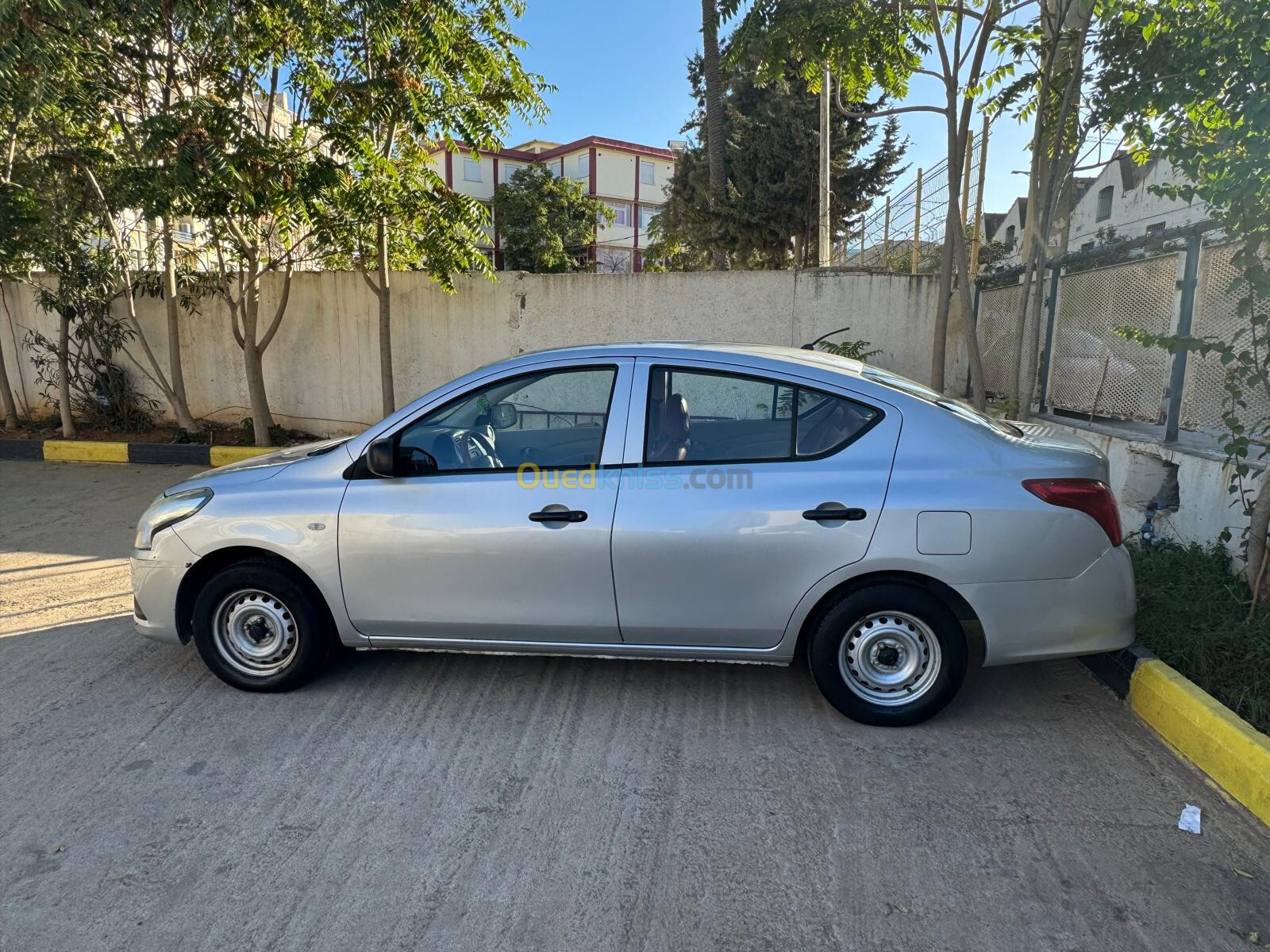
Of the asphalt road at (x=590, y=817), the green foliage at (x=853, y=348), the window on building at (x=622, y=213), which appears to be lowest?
the asphalt road at (x=590, y=817)

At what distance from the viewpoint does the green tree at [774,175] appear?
66.0 feet

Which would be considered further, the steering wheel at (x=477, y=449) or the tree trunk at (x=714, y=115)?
the tree trunk at (x=714, y=115)

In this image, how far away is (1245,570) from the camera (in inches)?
160

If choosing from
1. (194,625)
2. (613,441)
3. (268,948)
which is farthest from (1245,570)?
(194,625)

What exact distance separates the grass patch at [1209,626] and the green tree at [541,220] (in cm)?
3486

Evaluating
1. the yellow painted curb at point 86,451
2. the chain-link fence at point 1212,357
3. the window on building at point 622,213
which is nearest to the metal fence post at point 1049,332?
the chain-link fence at point 1212,357

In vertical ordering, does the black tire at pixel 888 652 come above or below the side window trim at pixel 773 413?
below

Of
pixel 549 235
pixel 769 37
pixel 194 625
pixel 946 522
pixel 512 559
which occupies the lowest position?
pixel 194 625

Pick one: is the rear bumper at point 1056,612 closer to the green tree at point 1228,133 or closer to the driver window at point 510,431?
the green tree at point 1228,133

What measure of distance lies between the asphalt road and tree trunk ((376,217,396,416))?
5.98 meters

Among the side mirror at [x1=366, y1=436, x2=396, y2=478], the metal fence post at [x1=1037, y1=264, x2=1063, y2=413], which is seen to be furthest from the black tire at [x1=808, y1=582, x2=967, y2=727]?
the metal fence post at [x1=1037, y1=264, x2=1063, y2=413]

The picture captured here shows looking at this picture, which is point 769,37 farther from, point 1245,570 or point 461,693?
point 461,693

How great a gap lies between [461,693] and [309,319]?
27.1 ft

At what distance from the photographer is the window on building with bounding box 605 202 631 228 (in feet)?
173
